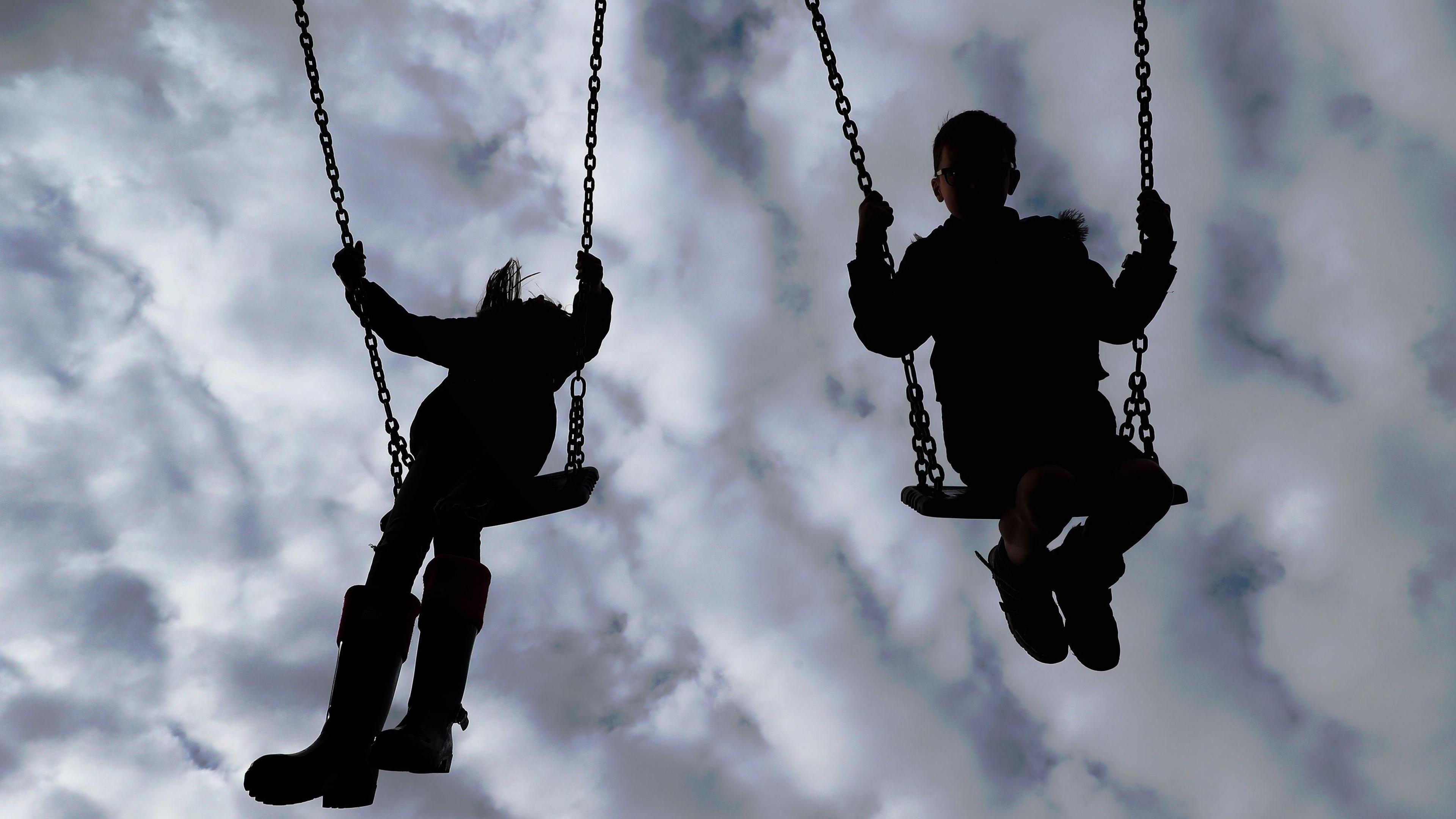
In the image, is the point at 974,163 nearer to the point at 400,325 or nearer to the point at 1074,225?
the point at 1074,225

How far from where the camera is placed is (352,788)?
338 centimetres

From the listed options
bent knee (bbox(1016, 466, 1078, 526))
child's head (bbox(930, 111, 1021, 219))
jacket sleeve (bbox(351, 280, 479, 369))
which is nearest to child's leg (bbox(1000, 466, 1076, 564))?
bent knee (bbox(1016, 466, 1078, 526))

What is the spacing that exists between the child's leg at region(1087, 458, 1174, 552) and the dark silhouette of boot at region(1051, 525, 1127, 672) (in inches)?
5.0

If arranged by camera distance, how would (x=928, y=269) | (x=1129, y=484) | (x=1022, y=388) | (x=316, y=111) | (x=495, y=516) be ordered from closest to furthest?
(x=1129, y=484)
(x=1022, y=388)
(x=928, y=269)
(x=495, y=516)
(x=316, y=111)

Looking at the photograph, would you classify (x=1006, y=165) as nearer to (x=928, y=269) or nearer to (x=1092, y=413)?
(x=928, y=269)

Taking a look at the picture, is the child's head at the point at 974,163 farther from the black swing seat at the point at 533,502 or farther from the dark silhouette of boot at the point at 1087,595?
the black swing seat at the point at 533,502

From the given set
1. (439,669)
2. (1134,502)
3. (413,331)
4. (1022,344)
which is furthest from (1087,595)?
(413,331)

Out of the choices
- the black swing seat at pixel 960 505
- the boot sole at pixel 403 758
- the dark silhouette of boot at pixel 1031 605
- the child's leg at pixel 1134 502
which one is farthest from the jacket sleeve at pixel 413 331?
the child's leg at pixel 1134 502

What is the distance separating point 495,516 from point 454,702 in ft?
2.34

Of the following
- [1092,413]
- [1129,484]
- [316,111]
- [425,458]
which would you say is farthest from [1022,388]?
[316,111]

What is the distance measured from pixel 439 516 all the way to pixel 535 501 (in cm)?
34

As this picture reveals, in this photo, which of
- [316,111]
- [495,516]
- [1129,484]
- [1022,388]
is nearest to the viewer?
[1129,484]

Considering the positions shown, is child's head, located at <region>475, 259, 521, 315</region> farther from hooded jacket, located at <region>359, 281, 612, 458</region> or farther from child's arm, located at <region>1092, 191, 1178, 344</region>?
child's arm, located at <region>1092, 191, 1178, 344</region>

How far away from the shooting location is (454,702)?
11.7 feet
